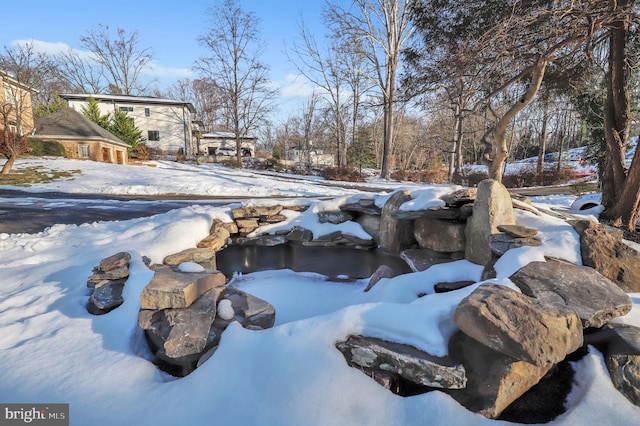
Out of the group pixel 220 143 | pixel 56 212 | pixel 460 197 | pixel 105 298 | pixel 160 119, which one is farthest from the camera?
pixel 220 143

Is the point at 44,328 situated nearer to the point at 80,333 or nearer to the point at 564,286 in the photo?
the point at 80,333

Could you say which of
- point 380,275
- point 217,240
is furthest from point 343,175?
point 380,275

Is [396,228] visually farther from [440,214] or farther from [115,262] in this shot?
[115,262]

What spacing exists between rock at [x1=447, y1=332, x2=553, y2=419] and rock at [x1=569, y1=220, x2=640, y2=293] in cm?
179

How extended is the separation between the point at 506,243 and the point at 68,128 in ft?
89.3

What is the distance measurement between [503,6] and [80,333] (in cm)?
858

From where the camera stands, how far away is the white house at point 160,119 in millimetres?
31156

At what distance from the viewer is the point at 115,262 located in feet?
11.0

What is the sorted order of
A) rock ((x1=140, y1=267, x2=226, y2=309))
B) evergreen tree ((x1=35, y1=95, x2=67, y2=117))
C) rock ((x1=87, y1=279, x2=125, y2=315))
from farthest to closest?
evergreen tree ((x1=35, y1=95, x2=67, y2=117)), rock ((x1=87, y1=279, x2=125, y2=315)), rock ((x1=140, y1=267, x2=226, y2=309))

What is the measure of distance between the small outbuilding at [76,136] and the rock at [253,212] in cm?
2145

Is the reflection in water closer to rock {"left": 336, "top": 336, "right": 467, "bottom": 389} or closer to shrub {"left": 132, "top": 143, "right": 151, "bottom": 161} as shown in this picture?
rock {"left": 336, "top": 336, "right": 467, "bottom": 389}

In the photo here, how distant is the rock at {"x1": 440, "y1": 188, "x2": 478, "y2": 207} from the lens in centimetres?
395

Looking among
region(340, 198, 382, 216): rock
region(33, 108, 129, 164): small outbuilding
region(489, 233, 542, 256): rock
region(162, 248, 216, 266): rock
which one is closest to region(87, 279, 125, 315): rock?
region(162, 248, 216, 266): rock

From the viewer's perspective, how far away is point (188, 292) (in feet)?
8.45
